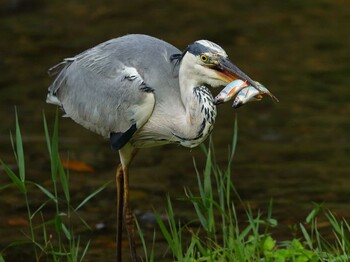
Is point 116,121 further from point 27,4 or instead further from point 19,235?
point 27,4

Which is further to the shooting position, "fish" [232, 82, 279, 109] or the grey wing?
the grey wing

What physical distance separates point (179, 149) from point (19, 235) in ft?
7.26

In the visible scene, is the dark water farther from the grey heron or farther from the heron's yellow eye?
the heron's yellow eye

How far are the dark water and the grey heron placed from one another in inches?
47.0

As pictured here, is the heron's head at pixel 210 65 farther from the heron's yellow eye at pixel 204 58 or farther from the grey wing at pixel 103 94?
the grey wing at pixel 103 94

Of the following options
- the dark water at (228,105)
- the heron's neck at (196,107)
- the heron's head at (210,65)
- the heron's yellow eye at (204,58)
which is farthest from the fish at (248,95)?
the dark water at (228,105)

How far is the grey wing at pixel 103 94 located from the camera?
5.79 m

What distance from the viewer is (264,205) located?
7641mm

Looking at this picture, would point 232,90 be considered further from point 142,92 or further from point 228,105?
point 228,105

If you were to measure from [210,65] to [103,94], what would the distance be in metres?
1.01

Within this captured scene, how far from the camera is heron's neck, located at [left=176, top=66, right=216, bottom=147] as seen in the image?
5.48 meters

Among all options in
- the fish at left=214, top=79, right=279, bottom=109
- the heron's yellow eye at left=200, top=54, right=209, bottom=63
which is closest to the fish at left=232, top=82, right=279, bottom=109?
the fish at left=214, top=79, right=279, bottom=109

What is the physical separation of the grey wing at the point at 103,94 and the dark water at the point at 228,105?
3.89 feet

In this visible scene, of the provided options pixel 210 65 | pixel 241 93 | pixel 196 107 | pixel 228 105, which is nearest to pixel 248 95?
pixel 241 93
